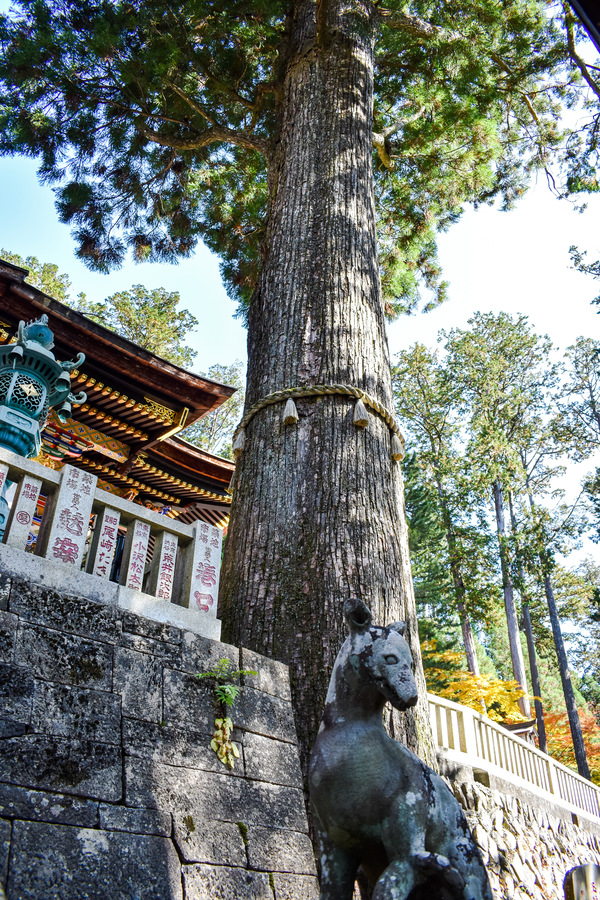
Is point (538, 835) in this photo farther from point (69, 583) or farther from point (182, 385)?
point (69, 583)

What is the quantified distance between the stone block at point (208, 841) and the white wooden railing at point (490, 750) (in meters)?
3.53

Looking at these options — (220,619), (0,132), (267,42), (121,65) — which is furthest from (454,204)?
(220,619)

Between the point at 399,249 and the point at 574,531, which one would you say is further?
the point at 574,531

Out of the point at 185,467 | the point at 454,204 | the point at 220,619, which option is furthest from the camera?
the point at 454,204

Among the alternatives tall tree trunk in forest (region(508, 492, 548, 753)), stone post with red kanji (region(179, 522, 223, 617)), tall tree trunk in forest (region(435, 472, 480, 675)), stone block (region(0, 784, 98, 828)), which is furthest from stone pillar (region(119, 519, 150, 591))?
tall tree trunk in forest (region(508, 492, 548, 753))

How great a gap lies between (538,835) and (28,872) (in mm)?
7395

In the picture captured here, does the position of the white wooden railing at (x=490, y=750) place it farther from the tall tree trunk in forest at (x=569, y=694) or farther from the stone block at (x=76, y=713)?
the tall tree trunk in forest at (x=569, y=694)

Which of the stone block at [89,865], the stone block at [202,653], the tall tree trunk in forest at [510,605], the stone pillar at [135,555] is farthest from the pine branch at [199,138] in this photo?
the tall tree trunk in forest at [510,605]

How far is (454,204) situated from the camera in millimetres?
9266

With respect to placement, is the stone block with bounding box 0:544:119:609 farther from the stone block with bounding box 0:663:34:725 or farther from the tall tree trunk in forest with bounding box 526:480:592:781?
the tall tree trunk in forest with bounding box 526:480:592:781

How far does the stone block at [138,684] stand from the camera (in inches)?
98.3

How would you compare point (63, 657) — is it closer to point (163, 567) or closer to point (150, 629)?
point (150, 629)

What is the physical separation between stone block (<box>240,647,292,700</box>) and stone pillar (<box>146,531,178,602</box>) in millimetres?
507

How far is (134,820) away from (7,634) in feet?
2.49
